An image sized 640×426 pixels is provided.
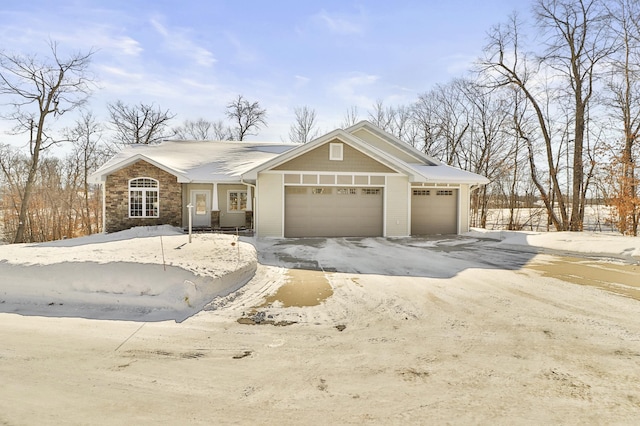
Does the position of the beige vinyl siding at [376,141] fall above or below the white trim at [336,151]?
above

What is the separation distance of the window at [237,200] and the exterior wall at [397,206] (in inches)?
291

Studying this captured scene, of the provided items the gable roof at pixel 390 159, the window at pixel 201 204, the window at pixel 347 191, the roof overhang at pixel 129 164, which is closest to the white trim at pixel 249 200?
the window at pixel 201 204

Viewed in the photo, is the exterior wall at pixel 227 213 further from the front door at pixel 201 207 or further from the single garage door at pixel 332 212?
the single garage door at pixel 332 212

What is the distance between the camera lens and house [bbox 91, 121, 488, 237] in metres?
14.0

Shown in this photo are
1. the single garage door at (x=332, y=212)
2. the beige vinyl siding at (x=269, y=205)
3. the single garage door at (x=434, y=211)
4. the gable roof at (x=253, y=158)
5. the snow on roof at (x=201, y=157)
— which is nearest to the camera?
the beige vinyl siding at (x=269, y=205)

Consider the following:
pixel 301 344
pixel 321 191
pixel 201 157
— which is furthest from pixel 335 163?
pixel 301 344

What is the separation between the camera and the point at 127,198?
15672 millimetres

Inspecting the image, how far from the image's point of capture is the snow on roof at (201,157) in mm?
15672

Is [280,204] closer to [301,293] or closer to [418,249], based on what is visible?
[418,249]

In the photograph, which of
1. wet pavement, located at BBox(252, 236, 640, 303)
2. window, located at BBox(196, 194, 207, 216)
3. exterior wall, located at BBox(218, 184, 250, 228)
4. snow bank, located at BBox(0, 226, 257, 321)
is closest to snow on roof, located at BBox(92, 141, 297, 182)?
exterior wall, located at BBox(218, 184, 250, 228)

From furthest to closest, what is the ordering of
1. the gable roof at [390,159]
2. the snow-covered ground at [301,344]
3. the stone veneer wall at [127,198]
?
the stone veneer wall at [127,198]
the gable roof at [390,159]
the snow-covered ground at [301,344]

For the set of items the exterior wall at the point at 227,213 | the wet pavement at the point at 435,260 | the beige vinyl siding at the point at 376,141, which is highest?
the beige vinyl siding at the point at 376,141

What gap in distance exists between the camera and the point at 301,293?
21.0 ft

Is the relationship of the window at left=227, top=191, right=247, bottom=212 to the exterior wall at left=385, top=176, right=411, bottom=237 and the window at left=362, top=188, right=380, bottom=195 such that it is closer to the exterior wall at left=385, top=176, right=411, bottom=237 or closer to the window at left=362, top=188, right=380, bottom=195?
the window at left=362, top=188, right=380, bottom=195
